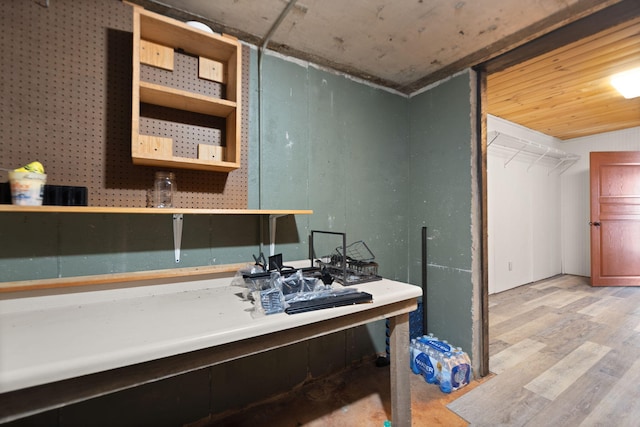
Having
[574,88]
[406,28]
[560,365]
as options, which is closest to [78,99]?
[406,28]

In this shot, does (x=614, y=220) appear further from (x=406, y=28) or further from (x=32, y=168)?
(x=32, y=168)

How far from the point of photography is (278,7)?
1.48 meters

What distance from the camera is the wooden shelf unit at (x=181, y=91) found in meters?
1.22

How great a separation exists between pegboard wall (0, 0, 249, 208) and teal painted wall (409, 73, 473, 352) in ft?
5.92

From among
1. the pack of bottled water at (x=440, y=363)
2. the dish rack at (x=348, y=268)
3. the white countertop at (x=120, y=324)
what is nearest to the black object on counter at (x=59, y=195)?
the white countertop at (x=120, y=324)

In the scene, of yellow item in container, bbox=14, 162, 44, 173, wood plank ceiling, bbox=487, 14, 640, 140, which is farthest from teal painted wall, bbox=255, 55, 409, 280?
wood plank ceiling, bbox=487, 14, 640, 140

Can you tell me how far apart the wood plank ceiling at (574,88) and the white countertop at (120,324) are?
2.24 metres

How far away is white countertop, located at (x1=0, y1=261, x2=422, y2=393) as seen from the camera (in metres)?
0.72

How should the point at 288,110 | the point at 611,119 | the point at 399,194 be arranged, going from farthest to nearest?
1. the point at 611,119
2. the point at 399,194
3. the point at 288,110

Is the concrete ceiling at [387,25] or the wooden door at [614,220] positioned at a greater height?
the concrete ceiling at [387,25]

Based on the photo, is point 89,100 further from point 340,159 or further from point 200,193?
point 340,159

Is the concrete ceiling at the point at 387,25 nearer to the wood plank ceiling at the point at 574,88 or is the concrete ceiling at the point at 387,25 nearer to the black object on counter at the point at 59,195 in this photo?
the wood plank ceiling at the point at 574,88

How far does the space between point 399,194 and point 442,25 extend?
1.24 meters

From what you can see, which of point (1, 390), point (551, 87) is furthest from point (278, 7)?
point (551, 87)
